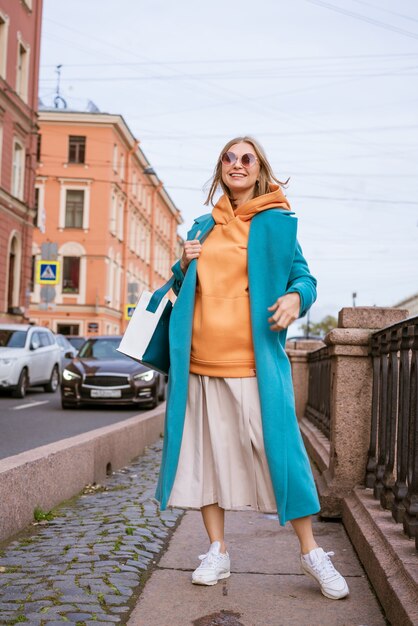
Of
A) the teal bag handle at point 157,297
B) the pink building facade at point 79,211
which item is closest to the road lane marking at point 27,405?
the teal bag handle at point 157,297

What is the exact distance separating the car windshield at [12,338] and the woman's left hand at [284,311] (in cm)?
1588

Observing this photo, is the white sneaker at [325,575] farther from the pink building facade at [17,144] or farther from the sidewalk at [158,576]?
the pink building facade at [17,144]

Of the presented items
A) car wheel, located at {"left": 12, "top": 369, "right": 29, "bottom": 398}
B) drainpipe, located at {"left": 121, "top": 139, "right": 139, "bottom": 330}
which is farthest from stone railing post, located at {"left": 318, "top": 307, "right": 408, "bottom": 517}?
drainpipe, located at {"left": 121, "top": 139, "right": 139, "bottom": 330}

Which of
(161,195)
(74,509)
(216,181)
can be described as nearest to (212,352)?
(216,181)

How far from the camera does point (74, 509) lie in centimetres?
603

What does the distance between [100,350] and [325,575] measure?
14164mm

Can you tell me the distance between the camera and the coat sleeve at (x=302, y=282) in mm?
3924

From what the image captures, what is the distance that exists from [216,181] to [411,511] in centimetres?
169

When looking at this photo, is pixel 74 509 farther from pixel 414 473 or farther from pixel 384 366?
pixel 414 473

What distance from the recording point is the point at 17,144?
33.3m

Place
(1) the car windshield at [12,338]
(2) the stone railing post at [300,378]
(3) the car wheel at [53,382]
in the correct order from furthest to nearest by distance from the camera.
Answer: (3) the car wheel at [53,382] < (1) the car windshield at [12,338] < (2) the stone railing post at [300,378]

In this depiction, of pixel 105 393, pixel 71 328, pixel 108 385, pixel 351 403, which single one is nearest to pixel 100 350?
pixel 108 385

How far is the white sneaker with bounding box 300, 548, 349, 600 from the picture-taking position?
12.7 feet

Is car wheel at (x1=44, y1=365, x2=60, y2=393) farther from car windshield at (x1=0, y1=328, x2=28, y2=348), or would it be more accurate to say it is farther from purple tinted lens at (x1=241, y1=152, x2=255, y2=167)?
purple tinted lens at (x1=241, y1=152, x2=255, y2=167)
